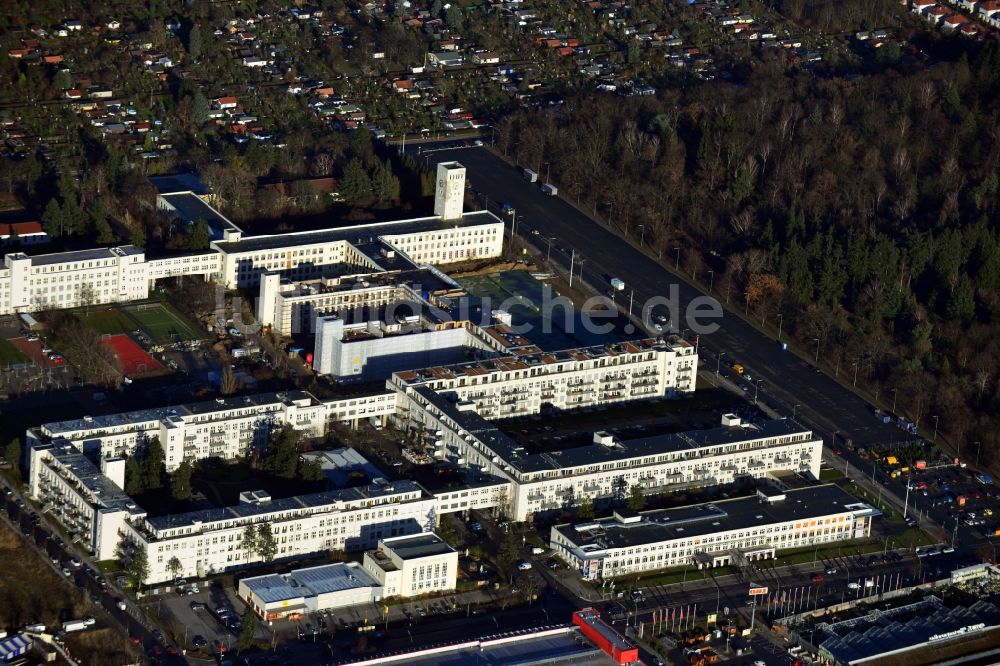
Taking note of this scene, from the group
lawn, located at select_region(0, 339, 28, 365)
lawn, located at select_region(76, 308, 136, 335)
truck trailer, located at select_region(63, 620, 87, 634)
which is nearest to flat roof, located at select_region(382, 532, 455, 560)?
truck trailer, located at select_region(63, 620, 87, 634)

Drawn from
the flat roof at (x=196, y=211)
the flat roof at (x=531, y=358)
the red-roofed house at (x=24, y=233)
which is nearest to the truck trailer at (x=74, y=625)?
the flat roof at (x=531, y=358)

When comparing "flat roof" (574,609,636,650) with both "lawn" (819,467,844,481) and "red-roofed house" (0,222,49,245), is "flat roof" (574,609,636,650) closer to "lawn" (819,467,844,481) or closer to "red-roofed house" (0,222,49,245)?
"lawn" (819,467,844,481)

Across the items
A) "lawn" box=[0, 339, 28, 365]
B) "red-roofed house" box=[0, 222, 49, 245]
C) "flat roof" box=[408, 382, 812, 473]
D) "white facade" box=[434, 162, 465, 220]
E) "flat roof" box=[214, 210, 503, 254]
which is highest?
"white facade" box=[434, 162, 465, 220]

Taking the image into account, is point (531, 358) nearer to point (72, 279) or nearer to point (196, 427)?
point (196, 427)

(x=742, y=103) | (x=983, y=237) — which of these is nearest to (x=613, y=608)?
(x=983, y=237)

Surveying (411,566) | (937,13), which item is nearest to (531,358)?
(411,566)

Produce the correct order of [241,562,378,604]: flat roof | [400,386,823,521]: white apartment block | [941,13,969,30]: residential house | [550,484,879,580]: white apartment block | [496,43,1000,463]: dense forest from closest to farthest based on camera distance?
1. [241,562,378,604]: flat roof
2. [550,484,879,580]: white apartment block
3. [400,386,823,521]: white apartment block
4. [496,43,1000,463]: dense forest
5. [941,13,969,30]: residential house

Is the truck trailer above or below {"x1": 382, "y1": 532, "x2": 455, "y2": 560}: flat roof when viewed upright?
below
